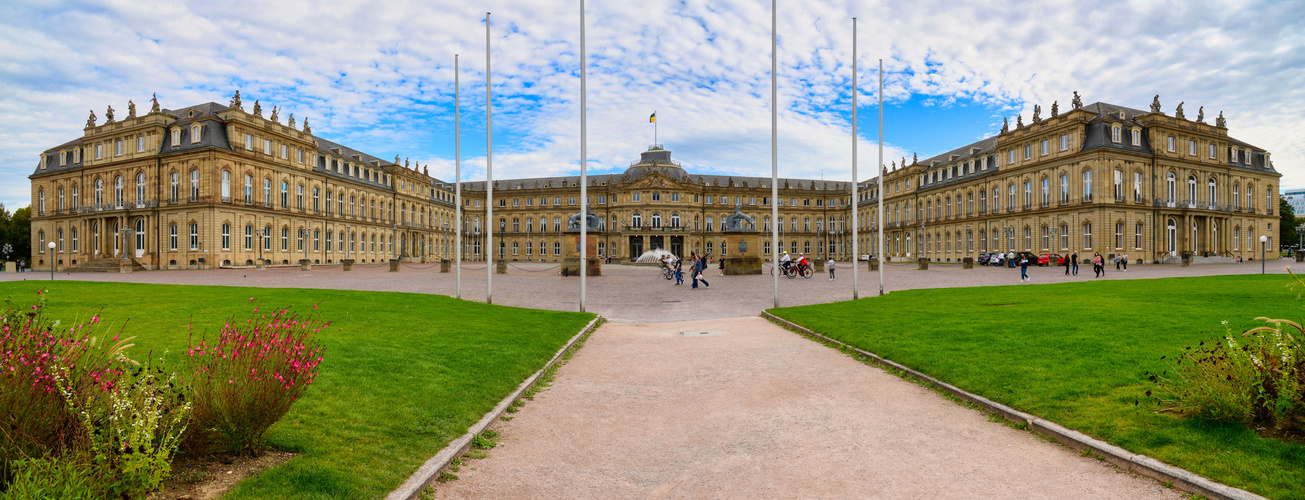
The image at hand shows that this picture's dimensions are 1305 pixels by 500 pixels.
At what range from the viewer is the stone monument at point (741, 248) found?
45.7m

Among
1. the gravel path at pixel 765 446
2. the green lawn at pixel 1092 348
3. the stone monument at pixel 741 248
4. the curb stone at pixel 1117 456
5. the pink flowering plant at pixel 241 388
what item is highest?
the stone monument at pixel 741 248

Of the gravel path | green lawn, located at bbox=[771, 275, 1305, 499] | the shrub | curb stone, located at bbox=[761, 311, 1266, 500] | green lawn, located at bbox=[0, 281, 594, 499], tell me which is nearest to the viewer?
the shrub

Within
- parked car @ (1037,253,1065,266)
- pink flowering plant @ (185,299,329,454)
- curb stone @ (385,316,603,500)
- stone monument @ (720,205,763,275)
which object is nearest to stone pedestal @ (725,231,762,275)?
stone monument @ (720,205,763,275)

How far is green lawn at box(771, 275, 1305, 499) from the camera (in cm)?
556

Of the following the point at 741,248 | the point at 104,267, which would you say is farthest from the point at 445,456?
the point at 104,267

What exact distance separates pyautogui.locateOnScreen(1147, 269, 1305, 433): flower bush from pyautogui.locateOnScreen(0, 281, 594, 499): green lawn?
7457mm

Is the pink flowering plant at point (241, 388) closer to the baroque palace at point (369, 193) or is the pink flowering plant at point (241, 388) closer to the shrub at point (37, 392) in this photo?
the shrub at point (37, 392)

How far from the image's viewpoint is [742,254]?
4969 centimetres

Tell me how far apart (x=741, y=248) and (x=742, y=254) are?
1.28 metres

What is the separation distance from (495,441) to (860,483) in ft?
12.1

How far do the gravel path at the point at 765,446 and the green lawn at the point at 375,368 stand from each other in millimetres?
683

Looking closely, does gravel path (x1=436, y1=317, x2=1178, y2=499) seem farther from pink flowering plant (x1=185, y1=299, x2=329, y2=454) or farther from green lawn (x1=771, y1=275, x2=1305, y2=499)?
pink flowering plant (x1=185, y1=299, x2=329, y2=454)

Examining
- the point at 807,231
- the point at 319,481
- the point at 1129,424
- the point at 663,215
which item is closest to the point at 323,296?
the point at 319,481

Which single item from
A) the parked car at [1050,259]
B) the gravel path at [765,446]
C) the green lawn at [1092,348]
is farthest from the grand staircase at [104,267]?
the parked car at [1050,259]
